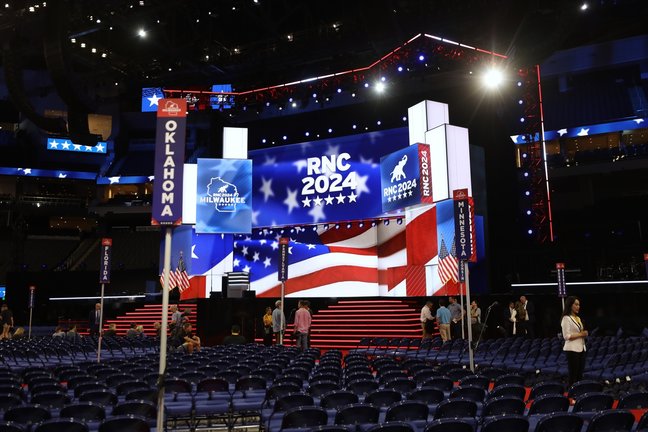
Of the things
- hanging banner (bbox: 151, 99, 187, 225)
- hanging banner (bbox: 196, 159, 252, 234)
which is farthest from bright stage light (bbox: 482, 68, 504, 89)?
hanging banner (bbox: 151, 99, 187, 225)

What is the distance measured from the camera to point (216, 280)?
28.2 meters

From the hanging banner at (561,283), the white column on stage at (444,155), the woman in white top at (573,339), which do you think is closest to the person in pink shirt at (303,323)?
the hanging banner at (561,283)

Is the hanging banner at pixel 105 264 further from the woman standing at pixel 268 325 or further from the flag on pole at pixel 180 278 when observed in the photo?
the flag on pole at pixel 180 278

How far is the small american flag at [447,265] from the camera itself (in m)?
21.5

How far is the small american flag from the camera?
21.5 meters

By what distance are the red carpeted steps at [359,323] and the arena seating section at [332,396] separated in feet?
26.0

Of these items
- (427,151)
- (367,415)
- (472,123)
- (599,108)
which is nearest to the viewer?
(367,415)

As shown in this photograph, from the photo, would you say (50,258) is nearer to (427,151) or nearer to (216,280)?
(216,280)

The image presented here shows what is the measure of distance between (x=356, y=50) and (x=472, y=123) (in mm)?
5836

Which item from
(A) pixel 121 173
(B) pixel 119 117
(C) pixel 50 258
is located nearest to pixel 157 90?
(B) pixel 119 117

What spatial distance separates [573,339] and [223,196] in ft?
62.3

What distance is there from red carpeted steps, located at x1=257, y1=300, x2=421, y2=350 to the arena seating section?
7.92m

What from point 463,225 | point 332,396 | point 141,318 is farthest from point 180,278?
point 332,396

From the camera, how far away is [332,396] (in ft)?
22.4
